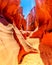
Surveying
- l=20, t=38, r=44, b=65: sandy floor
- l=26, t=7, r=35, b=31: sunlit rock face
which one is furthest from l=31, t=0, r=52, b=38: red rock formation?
l=20, t=38, r=44, b=65: sandy floor

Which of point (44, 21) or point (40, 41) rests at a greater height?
point (44, 21)

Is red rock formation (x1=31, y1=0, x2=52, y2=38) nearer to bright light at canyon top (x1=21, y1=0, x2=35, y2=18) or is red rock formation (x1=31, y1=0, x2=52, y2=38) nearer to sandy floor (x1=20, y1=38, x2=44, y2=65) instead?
bright light at canyon top (x1=21, y1=0, x2=35, y2=18)

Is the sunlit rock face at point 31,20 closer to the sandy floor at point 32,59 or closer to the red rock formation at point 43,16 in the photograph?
the red rock formation at point 43,16

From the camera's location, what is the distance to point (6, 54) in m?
1.50

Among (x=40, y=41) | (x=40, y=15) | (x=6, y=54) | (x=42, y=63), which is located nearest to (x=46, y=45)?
(x=40, y=41)

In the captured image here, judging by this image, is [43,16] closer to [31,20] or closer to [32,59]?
[31,20]

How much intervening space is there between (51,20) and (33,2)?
0.26 metres

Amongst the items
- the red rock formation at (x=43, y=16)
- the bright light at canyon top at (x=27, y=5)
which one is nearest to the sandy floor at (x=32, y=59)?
the red rock formation at (x=43, y=16)

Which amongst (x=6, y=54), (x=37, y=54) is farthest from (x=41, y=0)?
(x=6, y=54)

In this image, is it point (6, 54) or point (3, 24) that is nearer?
point (6, 54)

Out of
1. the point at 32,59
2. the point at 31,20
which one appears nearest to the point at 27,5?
the point at 31,20

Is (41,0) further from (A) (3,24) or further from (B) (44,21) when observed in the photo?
(A) (3,24)

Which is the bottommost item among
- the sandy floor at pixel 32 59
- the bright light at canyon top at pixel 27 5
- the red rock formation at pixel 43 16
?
the sandy floor at pixel 32 59

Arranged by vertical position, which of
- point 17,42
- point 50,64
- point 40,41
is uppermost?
point 17,42
